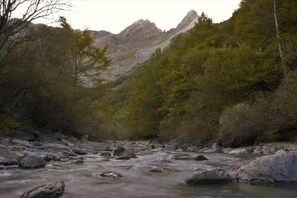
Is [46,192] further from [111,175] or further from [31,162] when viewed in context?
[31,162]

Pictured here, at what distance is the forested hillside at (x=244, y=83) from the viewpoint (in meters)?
18.7

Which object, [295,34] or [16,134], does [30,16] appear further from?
[295,34]

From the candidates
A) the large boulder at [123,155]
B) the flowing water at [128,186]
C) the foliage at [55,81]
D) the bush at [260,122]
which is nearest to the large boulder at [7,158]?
the flowing water at [128,186]

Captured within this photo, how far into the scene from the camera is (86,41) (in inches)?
1076

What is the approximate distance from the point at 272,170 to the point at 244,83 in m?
14.0

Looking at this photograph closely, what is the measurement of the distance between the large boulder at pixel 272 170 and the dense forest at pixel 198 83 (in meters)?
7.92

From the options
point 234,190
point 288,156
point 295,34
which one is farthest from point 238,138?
point 234,190

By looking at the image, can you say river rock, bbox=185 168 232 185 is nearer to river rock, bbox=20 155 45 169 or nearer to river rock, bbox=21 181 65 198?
river rock, bbox=21 181 65 198

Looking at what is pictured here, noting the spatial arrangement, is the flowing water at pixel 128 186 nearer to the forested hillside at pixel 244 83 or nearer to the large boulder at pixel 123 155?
the large boulder at pixel 123 155

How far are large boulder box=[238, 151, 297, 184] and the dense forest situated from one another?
792 cm

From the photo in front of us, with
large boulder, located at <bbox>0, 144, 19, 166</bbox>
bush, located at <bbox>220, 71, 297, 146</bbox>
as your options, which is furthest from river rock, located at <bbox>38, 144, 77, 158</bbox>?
bush, located at <bbox>220, 71, 297, 146</bbox>

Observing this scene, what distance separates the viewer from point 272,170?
8.02 m

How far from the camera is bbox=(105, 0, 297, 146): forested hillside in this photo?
61.2 feet

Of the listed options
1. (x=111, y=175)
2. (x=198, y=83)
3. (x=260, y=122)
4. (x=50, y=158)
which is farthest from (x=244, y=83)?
(x=111, y=175)
